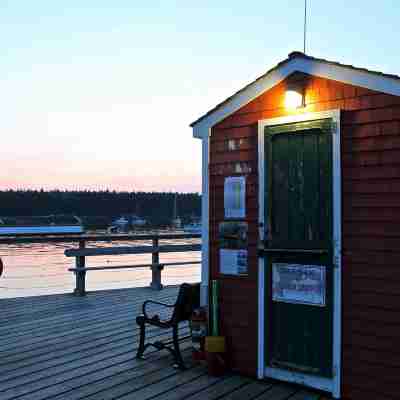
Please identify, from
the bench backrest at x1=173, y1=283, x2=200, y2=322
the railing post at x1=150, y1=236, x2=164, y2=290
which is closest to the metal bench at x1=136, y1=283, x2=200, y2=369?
the bench backrest at x1=173, y1=283, x2=200, y2=322

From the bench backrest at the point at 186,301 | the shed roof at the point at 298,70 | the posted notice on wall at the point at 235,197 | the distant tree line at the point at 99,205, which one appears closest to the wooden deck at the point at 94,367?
the bench backrest at the point at 186,301

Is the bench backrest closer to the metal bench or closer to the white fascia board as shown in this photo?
the metal bench

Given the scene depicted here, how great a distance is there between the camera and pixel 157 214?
66250mm

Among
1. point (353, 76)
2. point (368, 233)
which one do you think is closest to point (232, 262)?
point (368, 233)

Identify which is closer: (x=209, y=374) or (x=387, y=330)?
(x=387, y=330)

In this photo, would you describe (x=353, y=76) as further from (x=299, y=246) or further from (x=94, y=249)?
(x=94, y=249)

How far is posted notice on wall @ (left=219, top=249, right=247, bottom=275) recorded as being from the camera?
16.5 ft

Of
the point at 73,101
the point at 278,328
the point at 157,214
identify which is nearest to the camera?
the point at 278,328

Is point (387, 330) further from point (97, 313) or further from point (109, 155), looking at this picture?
point (109, 155)

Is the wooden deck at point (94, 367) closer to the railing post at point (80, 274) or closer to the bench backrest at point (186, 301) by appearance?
the bench backrest at point (186, 301)

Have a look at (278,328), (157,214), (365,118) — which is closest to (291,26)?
(365,118)

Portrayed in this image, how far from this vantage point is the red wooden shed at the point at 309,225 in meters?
4.16

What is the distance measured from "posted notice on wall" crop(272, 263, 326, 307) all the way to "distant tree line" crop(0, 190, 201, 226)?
55.1 metres

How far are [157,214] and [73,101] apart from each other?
4873cm
